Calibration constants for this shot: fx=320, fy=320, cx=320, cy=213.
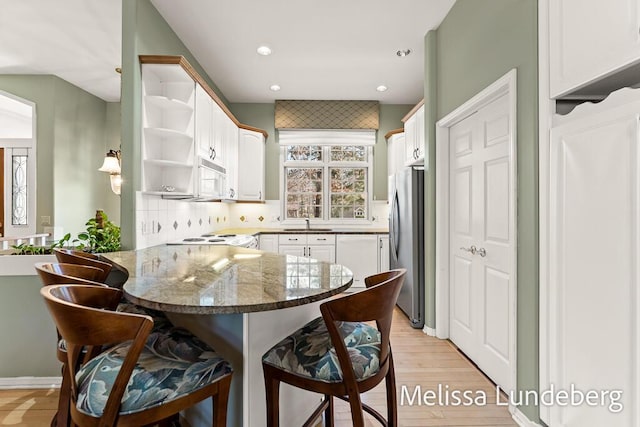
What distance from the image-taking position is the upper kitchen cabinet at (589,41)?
Answer: 1.19 meters

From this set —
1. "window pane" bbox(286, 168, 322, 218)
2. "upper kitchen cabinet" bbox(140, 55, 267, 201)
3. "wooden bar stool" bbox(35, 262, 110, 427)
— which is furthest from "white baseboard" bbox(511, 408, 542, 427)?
"window pane" bbox(286, 168, 322, 218)

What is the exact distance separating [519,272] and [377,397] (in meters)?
1.17

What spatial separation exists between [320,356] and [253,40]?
124 inches

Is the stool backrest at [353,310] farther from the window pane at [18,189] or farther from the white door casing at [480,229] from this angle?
the window pane at [18,189]

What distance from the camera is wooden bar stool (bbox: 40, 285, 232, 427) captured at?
0.89 metres

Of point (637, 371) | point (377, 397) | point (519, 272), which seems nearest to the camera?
point (637, 371)

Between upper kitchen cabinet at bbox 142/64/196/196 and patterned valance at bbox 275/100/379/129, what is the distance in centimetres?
221

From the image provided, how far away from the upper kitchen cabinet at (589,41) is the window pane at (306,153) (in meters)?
3.75

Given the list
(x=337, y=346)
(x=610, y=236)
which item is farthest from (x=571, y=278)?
(x=337, y=346)

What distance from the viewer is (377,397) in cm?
206

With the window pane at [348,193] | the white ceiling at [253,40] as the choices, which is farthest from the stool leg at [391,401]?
the window pane at [348,193]

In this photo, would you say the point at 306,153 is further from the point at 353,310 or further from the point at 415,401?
the point at 353,310

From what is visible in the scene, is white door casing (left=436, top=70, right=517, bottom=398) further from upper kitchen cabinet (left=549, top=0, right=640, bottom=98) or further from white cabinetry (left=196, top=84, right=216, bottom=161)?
white cabinetry (left=196, top=84, right=216, bottom=161)

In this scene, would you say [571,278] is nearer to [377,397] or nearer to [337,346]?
[337,346]
